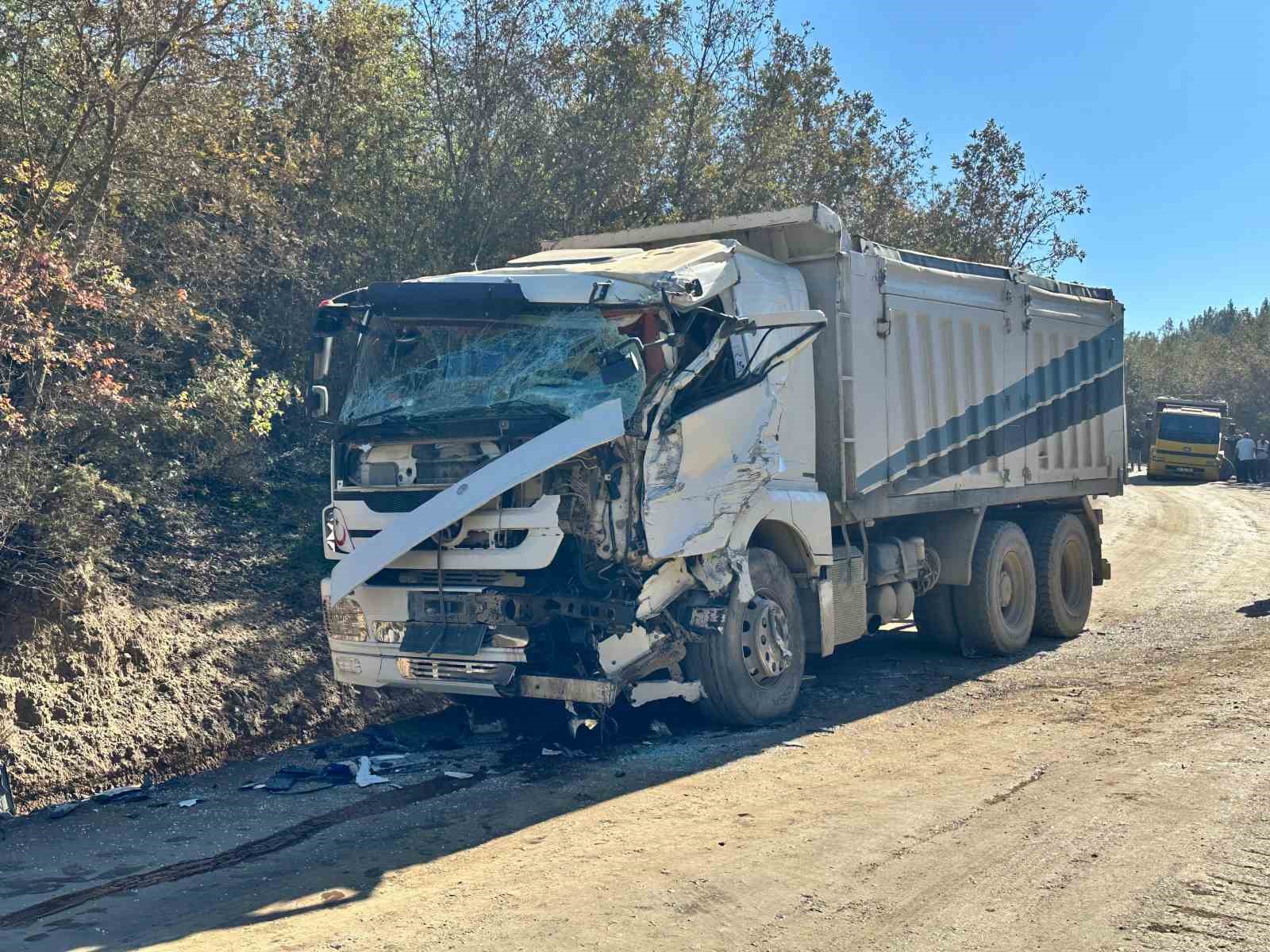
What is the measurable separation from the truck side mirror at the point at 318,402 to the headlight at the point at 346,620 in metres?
1.22

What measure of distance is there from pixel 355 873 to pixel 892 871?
234 centimetres

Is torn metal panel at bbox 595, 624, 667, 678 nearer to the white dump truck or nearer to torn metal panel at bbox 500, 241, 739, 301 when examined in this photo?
the white dump truck

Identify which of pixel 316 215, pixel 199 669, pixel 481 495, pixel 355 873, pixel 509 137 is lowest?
pixel 355 873

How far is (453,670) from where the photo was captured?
6.79 m

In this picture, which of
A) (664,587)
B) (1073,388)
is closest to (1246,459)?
(1073,388)

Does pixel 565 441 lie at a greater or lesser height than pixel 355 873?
greater

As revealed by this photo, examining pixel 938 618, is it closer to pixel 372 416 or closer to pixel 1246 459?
pixel 372 416

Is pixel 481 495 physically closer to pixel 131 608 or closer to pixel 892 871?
pixel 892 871

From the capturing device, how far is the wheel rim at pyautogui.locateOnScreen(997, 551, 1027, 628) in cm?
1136

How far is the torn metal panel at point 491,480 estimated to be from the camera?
635cm

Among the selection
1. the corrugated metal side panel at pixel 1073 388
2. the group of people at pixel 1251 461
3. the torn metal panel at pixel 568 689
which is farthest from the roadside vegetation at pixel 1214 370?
the torn metal panel at pixel 568 689

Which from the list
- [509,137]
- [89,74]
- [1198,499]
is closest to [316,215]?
[509,137]

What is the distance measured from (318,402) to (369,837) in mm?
2976

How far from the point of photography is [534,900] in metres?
4.78
